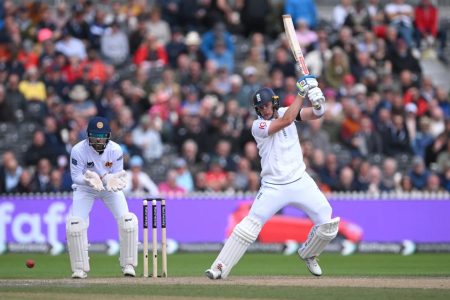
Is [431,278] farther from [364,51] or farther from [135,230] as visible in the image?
[364,51]

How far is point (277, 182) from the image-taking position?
46.6 feet

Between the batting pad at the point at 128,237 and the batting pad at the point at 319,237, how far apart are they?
2.12 metres

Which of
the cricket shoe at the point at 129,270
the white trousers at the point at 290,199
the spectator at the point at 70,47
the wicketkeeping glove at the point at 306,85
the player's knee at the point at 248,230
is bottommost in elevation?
the cricket shoe at the point at 129,270

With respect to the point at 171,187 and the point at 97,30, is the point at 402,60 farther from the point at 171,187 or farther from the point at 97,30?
the point at 171,187

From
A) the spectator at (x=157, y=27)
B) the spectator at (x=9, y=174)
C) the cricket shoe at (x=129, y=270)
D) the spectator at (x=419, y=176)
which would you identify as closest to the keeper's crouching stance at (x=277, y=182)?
the cricket shoe at (x=129, y=270)

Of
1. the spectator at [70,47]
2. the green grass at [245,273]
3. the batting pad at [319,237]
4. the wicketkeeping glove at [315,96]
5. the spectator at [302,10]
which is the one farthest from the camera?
the spectator at [302,10]

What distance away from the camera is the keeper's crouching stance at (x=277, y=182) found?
46.2 ft

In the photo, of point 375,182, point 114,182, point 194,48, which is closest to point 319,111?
point 114,182

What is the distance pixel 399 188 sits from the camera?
22891mm

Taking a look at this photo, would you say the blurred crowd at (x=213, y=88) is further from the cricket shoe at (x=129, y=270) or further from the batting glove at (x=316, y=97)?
the batting glove at (x=316, y=97)

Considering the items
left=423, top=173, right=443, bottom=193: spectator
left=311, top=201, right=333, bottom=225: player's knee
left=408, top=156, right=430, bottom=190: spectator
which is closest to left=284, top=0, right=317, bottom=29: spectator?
left=408, top=156, right=430, bottom=190: spectator

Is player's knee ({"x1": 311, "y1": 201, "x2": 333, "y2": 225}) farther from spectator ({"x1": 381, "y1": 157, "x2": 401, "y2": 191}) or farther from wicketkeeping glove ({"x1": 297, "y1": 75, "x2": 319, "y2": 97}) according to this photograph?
spectator ({"x1": 381, "y1": 157, "x2": 401, "y2": 191})

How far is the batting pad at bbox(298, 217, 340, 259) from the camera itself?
14367mm

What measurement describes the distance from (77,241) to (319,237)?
9.80 feet
